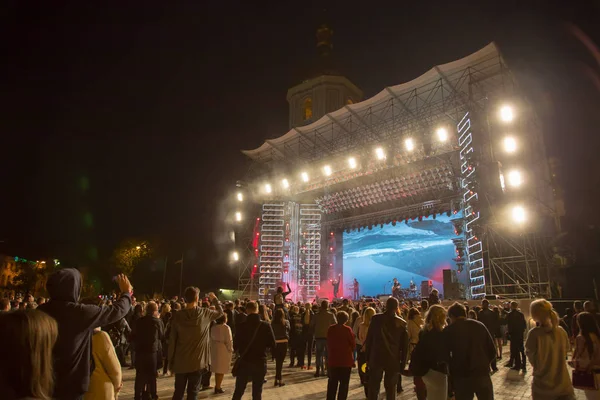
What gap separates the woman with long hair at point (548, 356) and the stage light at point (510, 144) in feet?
54.2

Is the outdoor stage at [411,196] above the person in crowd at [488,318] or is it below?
above

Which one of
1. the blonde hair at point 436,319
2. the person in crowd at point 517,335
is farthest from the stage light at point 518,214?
the blonde hair at point 436,319

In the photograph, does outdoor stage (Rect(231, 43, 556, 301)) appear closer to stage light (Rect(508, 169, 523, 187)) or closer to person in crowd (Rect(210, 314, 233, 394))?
stage light (Rect(508, 169, 523, 187))

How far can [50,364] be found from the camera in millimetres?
1999

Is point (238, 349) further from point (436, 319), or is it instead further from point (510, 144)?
point (510, 144)

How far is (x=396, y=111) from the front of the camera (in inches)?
1048

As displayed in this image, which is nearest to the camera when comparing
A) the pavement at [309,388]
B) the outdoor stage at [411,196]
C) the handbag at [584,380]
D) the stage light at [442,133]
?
the handbag at [584,380]

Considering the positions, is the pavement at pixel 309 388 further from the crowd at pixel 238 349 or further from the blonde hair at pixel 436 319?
the blonde hair at pixel 436 319

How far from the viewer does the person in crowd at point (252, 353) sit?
554 cm

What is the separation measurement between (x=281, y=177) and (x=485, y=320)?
21.2 metres

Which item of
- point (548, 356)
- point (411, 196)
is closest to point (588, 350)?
point (548, 356)

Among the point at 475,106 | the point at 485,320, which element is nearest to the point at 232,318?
the point at 485,320

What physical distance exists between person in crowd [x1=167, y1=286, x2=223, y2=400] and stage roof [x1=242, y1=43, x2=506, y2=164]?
1921cm

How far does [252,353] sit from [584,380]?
405 cm
